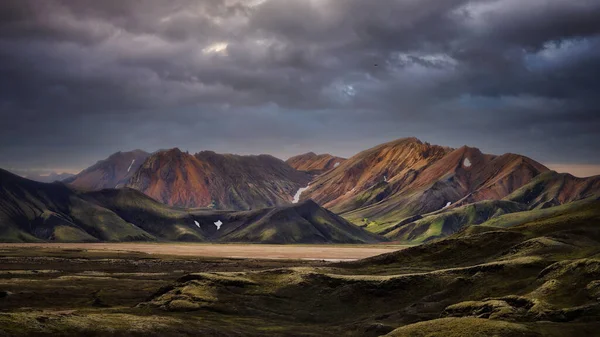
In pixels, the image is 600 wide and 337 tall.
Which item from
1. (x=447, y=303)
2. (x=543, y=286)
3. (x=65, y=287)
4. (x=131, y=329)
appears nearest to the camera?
(x=131, y=329)

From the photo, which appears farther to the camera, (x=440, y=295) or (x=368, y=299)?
(x=368, y=299)

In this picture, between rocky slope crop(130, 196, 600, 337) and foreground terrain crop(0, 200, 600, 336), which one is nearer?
foreground terrain crop(0, 200, 600, 336)

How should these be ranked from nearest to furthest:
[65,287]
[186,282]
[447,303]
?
1. [447,303]
2. [186,282]
3. [65,287]

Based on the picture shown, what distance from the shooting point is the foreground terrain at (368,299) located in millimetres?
108500

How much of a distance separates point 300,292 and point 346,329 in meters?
30.0

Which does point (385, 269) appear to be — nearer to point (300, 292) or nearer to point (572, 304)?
point (300, 292)

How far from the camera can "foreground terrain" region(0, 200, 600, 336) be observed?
108500 mm

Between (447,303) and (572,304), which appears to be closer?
(572,304)

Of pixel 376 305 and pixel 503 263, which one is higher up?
pixel 503 263

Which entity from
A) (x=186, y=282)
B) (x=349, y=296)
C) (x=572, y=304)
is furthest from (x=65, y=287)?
(x=572, y=304)

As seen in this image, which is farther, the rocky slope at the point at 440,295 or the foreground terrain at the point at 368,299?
the rocky slope at the point at 440,295

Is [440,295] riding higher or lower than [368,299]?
higher

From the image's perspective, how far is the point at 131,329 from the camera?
113750 millimetres

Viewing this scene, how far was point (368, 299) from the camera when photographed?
511 ft
